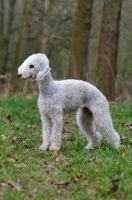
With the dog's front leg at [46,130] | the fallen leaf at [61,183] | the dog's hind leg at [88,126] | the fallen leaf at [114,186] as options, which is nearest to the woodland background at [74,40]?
the dog's hind leg at [88,126]

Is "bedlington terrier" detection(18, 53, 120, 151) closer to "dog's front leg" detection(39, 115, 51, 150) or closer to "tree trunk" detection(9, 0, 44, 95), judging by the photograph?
"dog's front leg" detection(39, 115, 51, 150)

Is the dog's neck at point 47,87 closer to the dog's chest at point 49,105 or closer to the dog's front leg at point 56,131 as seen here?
the dog's chest at point 49,105

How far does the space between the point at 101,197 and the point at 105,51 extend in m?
10.5

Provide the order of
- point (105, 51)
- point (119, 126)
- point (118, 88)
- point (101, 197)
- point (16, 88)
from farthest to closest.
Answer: point (16, 88) < point (118, 88) < point (105, 51) < point (119, 126) < point (101, 197)

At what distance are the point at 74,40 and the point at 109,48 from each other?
6.80ft

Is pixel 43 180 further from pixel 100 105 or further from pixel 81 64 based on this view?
pixel 81 64

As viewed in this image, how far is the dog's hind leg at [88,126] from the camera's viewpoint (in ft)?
26.1

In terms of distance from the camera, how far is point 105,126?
768 centimetres

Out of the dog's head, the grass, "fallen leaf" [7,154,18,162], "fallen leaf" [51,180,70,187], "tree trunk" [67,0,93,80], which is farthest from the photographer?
"tree trunk" [67,0,93,80]

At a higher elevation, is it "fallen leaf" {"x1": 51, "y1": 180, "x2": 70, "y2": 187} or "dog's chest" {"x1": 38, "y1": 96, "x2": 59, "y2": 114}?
"dog's chest" {"x1": 38, "y1": 96, "x2": 59, "y2": 114}

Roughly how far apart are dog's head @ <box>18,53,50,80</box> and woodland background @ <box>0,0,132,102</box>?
7759 mm

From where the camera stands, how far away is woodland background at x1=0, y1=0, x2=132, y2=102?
15078 mm

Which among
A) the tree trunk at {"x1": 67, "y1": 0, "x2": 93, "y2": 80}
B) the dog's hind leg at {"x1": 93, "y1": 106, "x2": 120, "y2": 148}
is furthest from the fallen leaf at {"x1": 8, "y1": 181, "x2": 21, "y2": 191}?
the tree trunk at {"x1": 67, "y1": 0, "x2": 93, "y2": 80}

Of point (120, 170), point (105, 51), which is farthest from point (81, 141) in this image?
point (105, 51)
